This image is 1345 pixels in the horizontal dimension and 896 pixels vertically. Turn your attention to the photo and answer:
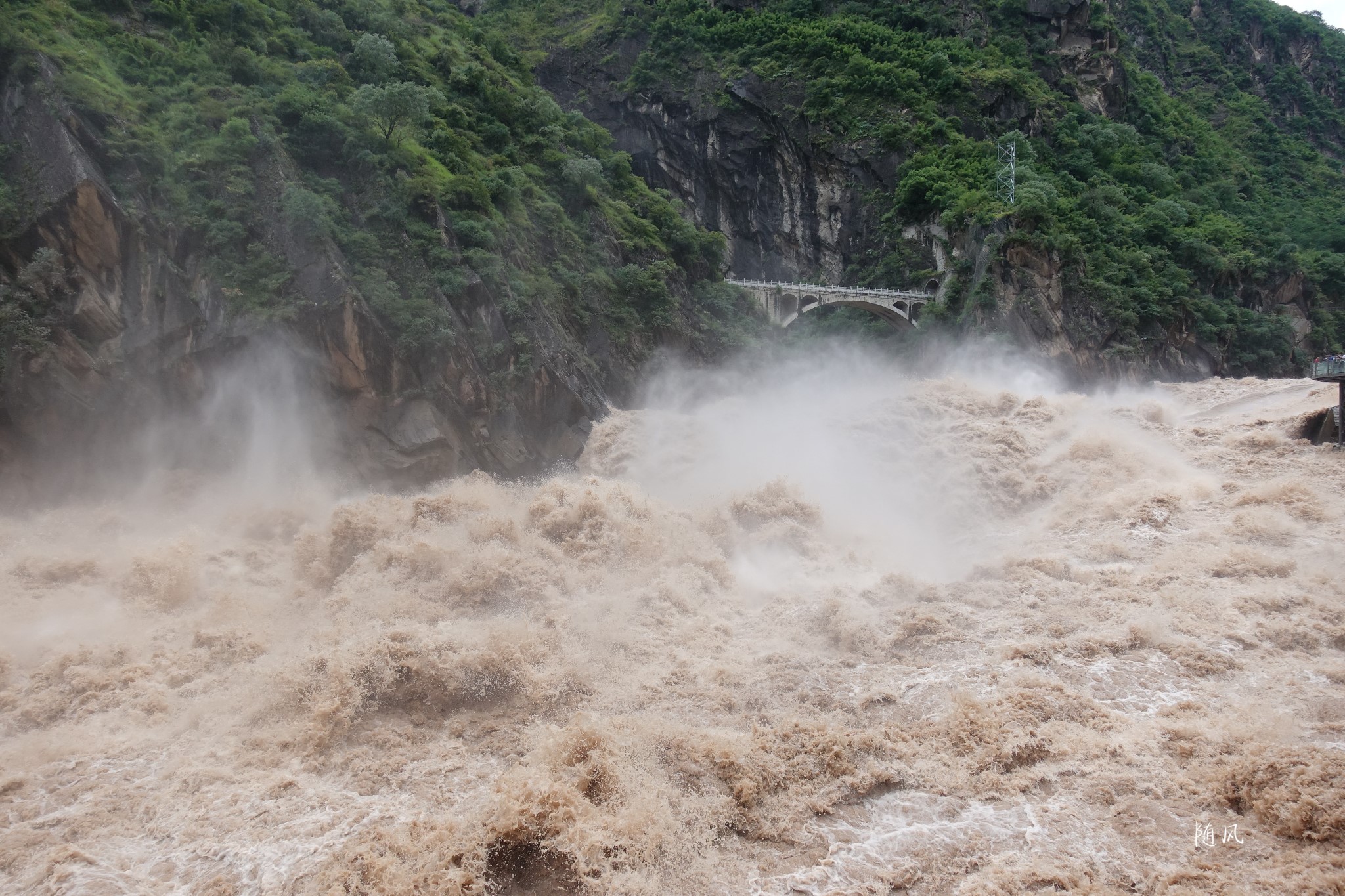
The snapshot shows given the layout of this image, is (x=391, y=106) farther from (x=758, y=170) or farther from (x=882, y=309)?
(x=758, y=170)

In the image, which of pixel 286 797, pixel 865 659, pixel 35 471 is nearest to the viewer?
pixel 286 797

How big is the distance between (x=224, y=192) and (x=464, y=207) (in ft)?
24.9

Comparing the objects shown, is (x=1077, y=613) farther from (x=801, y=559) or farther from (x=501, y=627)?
(x=501, y=627)

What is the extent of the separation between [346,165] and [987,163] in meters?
38.9

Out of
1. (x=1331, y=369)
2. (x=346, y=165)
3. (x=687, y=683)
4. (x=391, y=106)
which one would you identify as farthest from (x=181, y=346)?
(x=1331, y=369)

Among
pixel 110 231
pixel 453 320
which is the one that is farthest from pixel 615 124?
pixel 110 231

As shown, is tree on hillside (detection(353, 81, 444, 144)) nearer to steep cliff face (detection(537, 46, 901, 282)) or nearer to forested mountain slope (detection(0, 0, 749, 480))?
forested mountain slope (detection(0, 0, 749, 480))

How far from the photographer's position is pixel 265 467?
22797mm

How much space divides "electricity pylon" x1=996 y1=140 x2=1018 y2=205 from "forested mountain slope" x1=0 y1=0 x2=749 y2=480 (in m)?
24.9

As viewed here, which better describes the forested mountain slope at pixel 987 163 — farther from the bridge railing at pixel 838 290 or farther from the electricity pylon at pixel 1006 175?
the bridge railing at pixel 838 290

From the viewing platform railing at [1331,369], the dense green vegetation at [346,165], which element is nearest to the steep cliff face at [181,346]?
the dense green vegetation at [346,165]

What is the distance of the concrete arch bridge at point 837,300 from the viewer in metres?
46.0

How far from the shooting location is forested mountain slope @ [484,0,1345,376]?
44.7 meters

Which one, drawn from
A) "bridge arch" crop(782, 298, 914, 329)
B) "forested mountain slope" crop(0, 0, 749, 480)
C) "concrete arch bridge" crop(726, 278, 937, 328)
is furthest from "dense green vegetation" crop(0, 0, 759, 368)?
"bridge arch" crop(782, 298, 914, 329)
